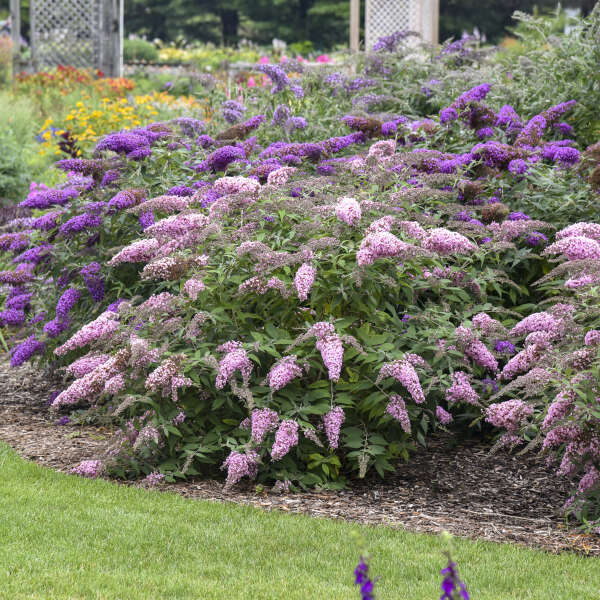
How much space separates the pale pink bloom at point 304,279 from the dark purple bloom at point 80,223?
1.71 m

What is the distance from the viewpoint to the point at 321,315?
4.63 m

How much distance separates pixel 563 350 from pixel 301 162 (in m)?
2.65

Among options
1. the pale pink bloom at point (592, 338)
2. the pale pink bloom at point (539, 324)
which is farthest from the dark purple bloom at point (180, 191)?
the pale pink bloom at point (592, 338)

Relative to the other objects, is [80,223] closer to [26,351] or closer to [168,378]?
[26,351]

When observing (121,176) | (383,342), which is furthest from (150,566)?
(121,176)

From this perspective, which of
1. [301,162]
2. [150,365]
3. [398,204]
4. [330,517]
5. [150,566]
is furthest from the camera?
[301,162]

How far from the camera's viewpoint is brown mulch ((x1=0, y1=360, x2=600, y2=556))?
12.8 ft

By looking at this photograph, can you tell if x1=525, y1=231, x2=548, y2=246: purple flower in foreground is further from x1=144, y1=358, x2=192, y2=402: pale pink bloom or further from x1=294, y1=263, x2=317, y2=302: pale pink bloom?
x1=144, y1=358, x2=192, y2=402: pale pink bloom

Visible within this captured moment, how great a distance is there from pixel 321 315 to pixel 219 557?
1.51 m

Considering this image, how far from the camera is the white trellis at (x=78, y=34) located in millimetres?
21359

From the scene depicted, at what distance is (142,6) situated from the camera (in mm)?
39875

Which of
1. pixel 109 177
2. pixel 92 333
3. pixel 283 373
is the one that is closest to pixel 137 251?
pixel 92 333

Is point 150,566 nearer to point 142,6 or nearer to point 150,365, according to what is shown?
point 150,365

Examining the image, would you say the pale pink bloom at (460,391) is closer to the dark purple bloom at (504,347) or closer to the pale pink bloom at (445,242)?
the dark purple bloom at (504,347)
